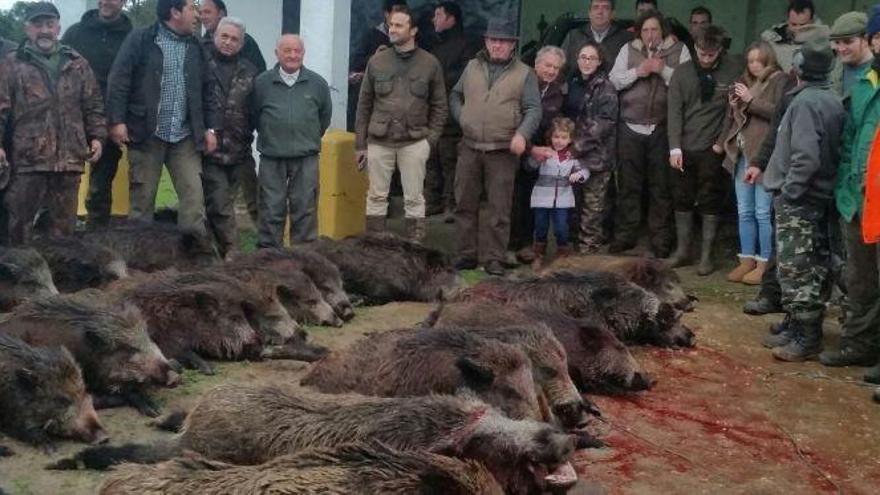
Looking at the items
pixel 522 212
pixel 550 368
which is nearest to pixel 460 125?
pixel 522 212

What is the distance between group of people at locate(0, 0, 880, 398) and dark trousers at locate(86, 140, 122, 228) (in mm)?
22

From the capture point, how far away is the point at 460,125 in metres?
10.3

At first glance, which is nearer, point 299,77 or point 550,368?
point 550,368

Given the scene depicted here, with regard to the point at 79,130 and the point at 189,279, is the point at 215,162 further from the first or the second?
the point at 189,279

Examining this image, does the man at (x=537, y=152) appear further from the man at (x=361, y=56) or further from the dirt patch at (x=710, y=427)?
the dirt patch at (x=710, y=427)

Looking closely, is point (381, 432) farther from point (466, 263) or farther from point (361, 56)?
point (361, 56)

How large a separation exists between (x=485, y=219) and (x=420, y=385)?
483 cm

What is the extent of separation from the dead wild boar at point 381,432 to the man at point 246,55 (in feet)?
18.0

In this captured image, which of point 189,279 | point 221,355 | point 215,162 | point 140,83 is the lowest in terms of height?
point 221,355

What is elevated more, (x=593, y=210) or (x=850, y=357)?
(x=593, y=210)

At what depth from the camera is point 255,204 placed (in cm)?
1070

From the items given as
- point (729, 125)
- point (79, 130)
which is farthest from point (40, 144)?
point (729, 125)

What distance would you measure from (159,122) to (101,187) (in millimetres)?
1052

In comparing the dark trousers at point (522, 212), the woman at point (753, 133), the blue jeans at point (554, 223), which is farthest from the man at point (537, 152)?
the woman at point (753, 133)
